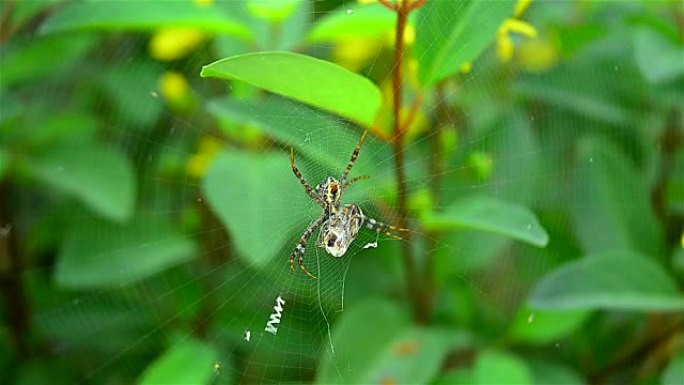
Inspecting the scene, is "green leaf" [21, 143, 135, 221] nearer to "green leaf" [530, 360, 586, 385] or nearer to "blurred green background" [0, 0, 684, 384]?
"blurred green background" [0, 0, 684, 384]

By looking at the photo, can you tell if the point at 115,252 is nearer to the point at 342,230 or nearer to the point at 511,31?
the point at 342,230

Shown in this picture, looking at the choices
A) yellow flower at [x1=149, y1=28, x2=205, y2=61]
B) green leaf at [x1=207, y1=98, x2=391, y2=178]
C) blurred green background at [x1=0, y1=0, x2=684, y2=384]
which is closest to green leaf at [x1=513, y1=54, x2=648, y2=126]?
blurred green background at [x1=0, y1=0, x2=684, y2=384]

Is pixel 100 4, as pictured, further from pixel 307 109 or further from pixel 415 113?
pixel 415 113

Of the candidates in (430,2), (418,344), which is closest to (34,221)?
(418,344)

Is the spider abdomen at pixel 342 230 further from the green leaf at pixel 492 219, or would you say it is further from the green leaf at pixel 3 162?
the green leaf at pixel 3 162

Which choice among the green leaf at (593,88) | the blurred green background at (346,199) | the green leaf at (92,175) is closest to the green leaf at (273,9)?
the blurred green background at (346,199)
